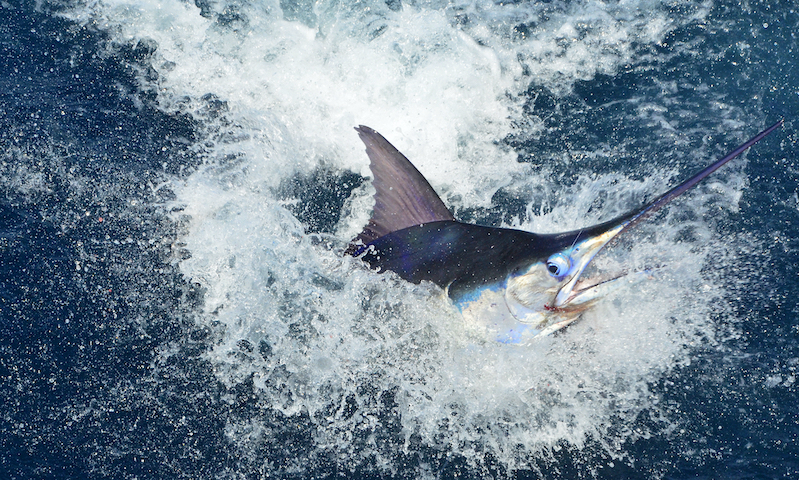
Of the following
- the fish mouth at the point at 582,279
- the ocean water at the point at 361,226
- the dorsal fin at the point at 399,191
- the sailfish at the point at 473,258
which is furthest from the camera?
the ocean water at the point at 361,226

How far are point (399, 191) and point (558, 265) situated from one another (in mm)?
863

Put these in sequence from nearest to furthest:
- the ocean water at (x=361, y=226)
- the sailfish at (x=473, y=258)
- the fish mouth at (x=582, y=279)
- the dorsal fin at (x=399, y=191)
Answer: the fish mouth at (x=582, y=279) < the sailfish at (x=473, y=258) < the dorsal fin at (x=399, y=191) < the ocean water at (x=361, y=226)

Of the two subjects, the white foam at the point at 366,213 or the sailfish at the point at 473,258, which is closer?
the sailfish at the point at 473,258

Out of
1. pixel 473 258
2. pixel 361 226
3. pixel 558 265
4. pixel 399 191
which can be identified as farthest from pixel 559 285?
pixel 361 226

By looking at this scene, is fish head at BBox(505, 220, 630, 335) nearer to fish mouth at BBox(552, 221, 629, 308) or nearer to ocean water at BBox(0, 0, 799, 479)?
fish mouth at BBox(552, 221, 629, 308)

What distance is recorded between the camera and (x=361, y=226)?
133 inches

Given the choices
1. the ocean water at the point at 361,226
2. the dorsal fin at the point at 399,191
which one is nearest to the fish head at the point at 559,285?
the ocean water at the point at 361,226

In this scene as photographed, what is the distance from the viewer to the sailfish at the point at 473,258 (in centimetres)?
252

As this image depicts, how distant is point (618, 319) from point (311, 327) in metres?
1.78

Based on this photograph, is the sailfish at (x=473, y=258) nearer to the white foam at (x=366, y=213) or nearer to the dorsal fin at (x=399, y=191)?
the dorsal fin at (x=399, y=191)

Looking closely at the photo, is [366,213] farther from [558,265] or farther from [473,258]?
[558,265]

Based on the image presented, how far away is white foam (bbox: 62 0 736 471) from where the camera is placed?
116 inches

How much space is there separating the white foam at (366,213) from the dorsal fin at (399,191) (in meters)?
0.39

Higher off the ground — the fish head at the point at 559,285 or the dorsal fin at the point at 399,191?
the dorsal fin at the point at 399,191
